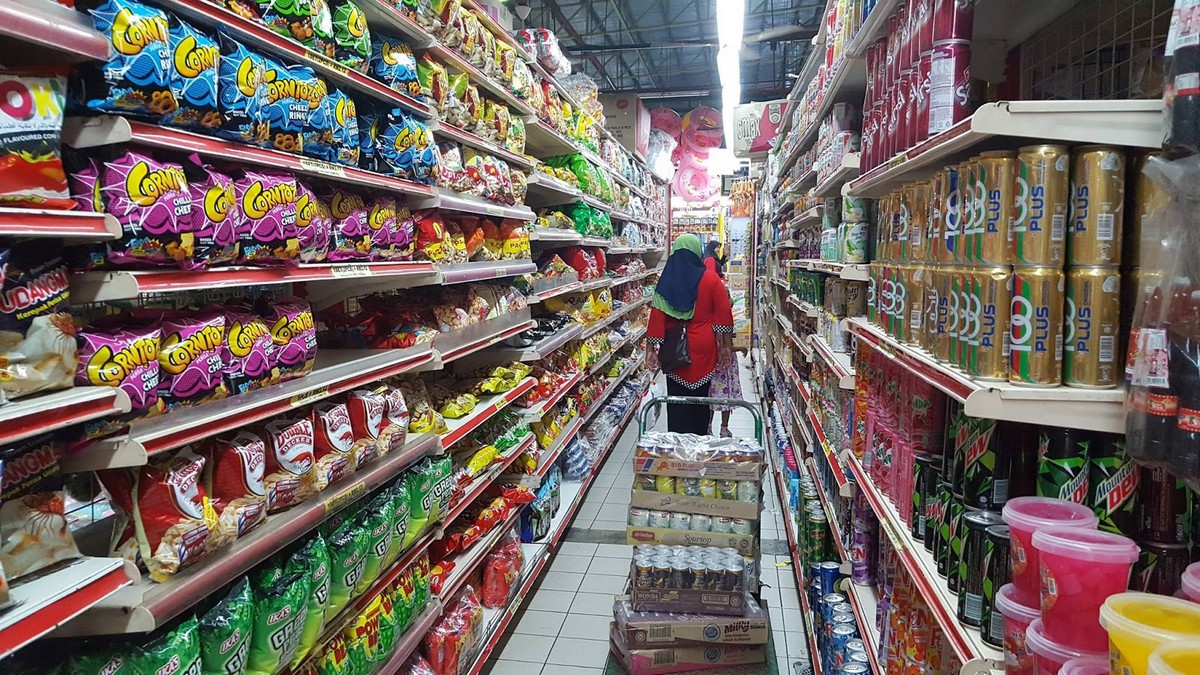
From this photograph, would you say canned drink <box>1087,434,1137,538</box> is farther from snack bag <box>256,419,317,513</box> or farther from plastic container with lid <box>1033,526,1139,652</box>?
snack bag <box>256,419,317,513</box>

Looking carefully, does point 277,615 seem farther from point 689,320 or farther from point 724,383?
point 724,383

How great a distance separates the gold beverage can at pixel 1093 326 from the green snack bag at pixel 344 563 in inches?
73.7

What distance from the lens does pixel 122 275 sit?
1.40m

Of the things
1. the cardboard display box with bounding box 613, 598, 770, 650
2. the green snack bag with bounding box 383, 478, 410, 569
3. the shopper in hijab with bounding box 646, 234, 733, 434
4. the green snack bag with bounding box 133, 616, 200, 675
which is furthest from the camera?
the shopper in hijab with bounding box 646, 234, 733, 434

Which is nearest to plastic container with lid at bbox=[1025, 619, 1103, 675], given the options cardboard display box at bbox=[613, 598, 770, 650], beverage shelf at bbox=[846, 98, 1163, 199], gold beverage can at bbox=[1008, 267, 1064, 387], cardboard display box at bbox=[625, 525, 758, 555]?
gold beverage can at bbox=[1008, 267, 1064, 387]

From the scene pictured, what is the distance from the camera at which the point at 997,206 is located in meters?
1.34

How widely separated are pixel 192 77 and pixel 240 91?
153mm

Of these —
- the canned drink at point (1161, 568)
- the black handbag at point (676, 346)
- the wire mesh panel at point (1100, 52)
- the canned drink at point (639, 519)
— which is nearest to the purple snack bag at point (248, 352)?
the canned drink at point (1161, 568)

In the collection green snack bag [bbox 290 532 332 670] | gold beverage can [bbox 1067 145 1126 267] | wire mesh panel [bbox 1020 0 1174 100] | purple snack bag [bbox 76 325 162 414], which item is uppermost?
wire mesh panel [bbox 1020 0 1174 100]

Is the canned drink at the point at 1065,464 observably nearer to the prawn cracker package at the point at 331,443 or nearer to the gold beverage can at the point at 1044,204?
the gold beverage can at the point at 1044,204

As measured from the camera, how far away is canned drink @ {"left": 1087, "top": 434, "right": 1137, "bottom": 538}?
122 cm

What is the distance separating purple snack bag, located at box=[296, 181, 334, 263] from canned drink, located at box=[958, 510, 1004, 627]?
1.67 meters

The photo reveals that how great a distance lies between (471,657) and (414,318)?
4.66 ft

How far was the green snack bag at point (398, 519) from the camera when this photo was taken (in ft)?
8.17
